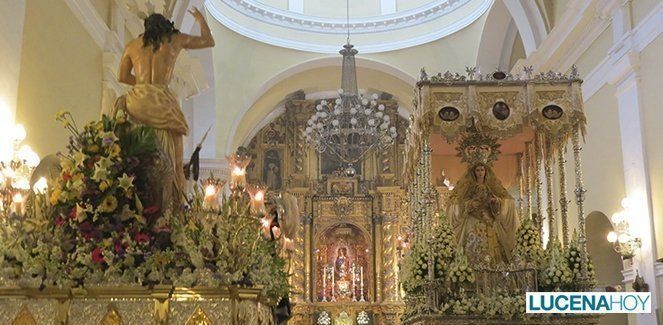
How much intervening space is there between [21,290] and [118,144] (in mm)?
1018

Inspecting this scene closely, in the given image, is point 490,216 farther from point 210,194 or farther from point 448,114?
point 210,194

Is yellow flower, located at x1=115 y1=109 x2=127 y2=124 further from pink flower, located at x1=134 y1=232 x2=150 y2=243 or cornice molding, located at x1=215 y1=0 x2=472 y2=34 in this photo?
cornice molding, located at x1=215 y1=0 x2=472 y2=34

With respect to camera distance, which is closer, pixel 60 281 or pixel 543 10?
pixel 60 281

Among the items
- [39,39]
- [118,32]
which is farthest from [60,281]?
[118,32]

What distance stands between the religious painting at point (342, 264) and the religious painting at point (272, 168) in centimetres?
227

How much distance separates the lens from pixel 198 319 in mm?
4289

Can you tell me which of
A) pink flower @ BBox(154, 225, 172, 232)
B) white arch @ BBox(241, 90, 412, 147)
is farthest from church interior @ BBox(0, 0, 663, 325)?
white arch @ BBox(241, 90, 412, 147)

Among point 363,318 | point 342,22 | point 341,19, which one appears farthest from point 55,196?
point 363,318

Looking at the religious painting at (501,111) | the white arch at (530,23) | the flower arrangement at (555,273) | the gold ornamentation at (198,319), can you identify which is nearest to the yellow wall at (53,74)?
the gold ornamentation at (198,319)

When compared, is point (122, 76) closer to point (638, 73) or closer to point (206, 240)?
point (206, 240)

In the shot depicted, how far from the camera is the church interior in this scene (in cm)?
448

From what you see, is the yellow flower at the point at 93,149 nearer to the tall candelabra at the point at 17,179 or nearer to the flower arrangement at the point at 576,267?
the tall candelabra at the point at 17,179

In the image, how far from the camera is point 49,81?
8.77 m

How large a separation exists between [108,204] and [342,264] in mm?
20402
